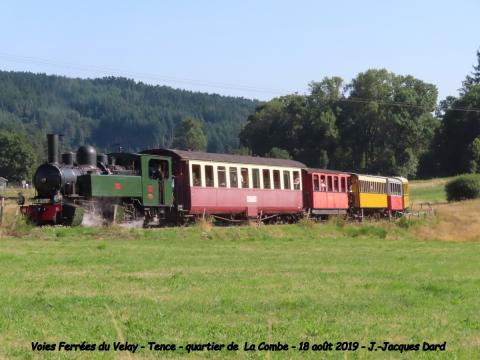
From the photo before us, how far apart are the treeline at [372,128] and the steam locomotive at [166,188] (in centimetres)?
6793

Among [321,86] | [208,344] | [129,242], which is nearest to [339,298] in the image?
[208,344]

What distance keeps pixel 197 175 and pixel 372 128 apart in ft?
273

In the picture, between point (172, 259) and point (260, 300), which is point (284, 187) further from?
point (260, 300)

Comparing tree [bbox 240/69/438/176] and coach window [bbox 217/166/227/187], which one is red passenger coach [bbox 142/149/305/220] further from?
tree [bbox 240/69/438/176]

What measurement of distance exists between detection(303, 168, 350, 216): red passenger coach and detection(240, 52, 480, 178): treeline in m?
61.4

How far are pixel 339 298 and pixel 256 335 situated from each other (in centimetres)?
363

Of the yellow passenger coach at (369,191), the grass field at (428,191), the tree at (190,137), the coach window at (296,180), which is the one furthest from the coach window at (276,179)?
the tree at (190,137)

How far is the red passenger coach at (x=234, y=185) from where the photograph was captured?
113ft

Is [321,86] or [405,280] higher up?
[321,86]

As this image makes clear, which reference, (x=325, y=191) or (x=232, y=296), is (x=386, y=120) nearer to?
(x=325, y=191)

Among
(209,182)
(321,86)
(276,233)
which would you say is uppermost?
(321,86)

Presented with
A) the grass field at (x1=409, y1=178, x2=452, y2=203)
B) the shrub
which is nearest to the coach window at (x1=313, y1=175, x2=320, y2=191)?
the shrub

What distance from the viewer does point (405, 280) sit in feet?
49.0

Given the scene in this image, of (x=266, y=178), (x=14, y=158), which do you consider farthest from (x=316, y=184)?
(x=14, y=158)
